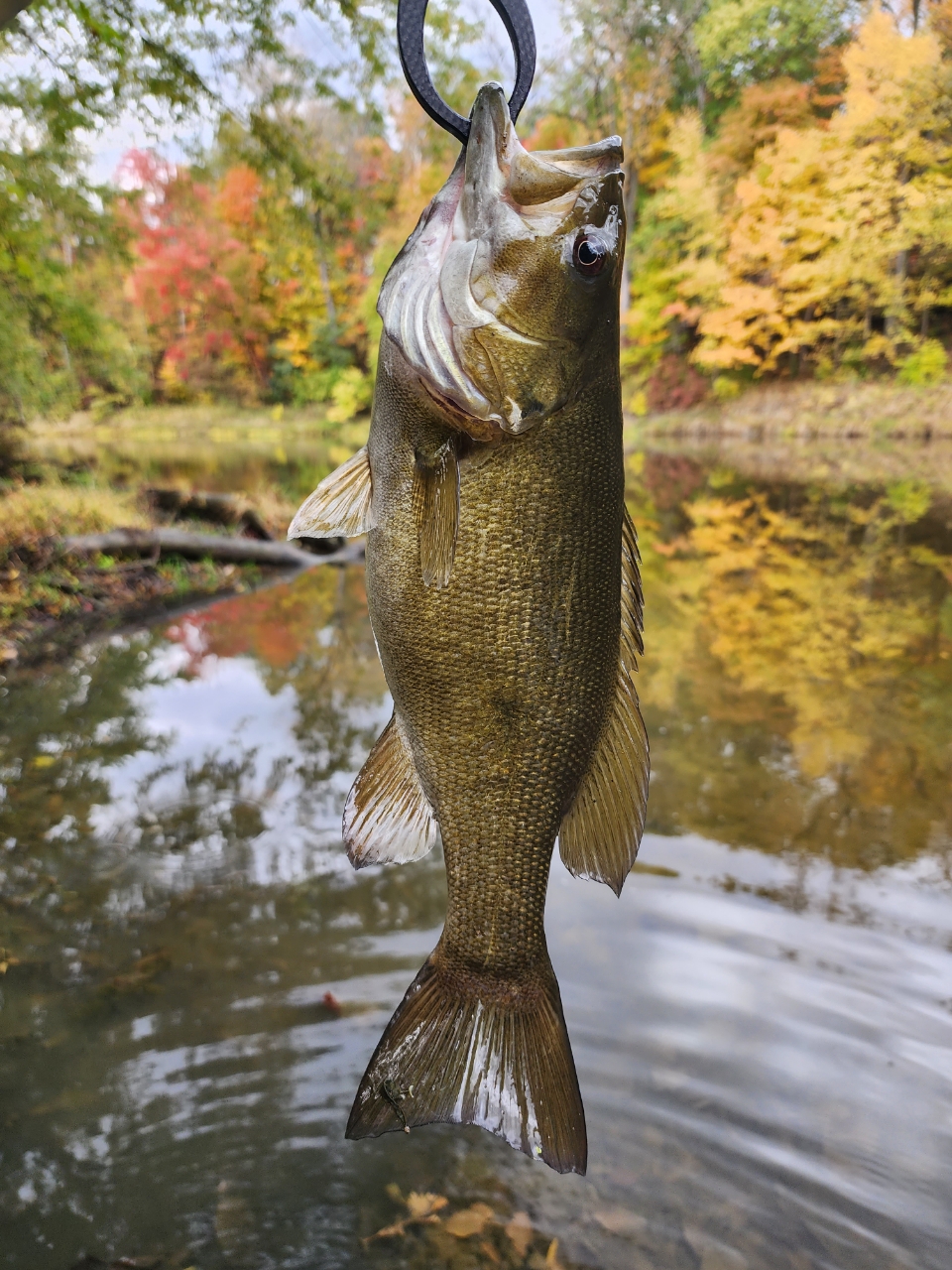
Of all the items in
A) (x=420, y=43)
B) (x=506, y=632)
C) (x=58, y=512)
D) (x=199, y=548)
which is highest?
(x=58, y=512)

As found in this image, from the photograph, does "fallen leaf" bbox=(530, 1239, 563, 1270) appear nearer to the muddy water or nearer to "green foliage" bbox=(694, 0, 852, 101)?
the muddy water

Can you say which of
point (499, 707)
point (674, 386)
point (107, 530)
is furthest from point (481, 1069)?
point (674, 386)

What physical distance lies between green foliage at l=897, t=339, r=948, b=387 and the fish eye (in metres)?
24.2

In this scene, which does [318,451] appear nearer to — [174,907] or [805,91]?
[805,91]

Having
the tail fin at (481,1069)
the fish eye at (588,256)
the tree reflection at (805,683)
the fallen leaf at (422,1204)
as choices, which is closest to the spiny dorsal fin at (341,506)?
the fish eye at (588,256)

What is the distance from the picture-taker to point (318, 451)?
87.0ft

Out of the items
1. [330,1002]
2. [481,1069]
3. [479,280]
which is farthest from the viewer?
[330,1002]

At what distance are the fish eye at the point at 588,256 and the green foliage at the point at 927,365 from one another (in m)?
24.2

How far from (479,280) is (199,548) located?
32.4 feet

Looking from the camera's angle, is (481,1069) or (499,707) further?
(481,1069)

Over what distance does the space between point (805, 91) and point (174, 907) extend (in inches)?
1162

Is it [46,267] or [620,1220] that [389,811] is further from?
[46,267]

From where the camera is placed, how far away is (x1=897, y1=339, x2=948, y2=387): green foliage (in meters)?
21.7

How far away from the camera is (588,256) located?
134 cm
